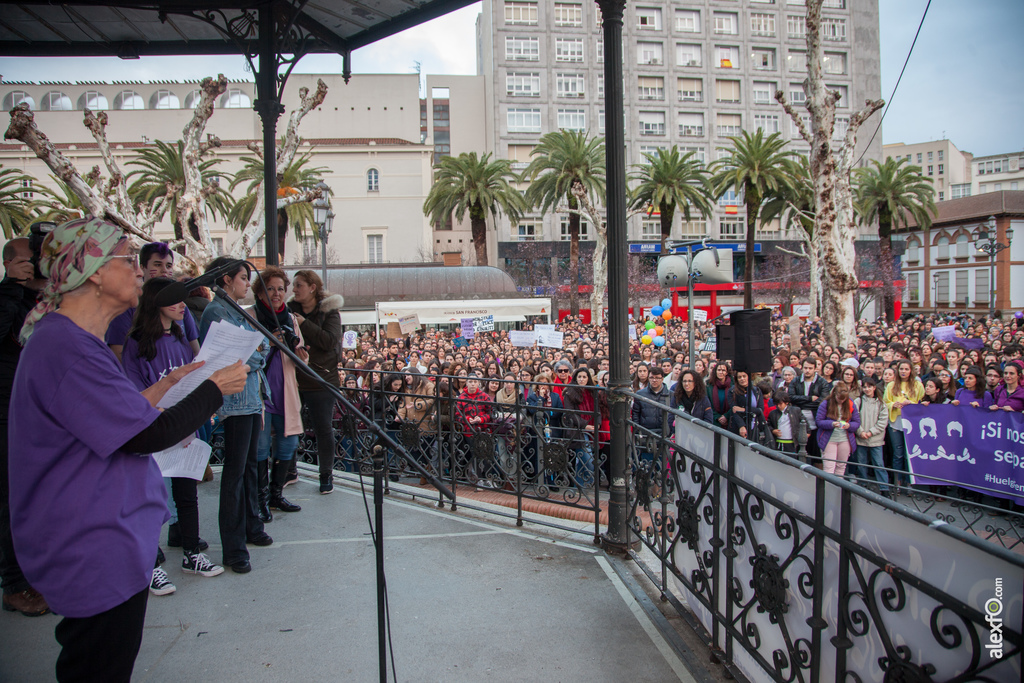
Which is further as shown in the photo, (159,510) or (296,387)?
(296,387)

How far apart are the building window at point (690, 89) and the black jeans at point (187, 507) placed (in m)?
63.4

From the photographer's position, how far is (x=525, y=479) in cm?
557

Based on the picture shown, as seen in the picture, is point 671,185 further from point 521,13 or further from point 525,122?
point 521,13

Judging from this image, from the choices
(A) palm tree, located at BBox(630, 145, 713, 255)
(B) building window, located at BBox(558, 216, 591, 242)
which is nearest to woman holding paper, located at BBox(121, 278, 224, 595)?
(A) palm tree, located at BBox(630, 145, 713, 255)

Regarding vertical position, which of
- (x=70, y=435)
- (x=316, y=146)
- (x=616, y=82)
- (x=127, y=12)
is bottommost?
(x=70, y=435)

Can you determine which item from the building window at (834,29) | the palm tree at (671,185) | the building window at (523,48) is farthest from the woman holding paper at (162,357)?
the building window at (834,29)

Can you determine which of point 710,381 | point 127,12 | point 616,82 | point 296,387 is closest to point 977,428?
point 710,381

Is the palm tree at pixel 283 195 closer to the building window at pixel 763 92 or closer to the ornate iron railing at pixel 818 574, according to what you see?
the ornate iron railing at pixel 818 574

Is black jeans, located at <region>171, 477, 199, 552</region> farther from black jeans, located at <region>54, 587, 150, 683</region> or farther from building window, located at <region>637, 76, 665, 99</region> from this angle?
building window, located at <region>637, 76, 665, 99</region>

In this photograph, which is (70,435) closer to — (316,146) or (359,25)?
(359,25)

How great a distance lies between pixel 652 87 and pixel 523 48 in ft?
42.2

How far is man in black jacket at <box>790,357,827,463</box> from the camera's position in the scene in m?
8.79

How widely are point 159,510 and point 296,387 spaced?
9.58ft

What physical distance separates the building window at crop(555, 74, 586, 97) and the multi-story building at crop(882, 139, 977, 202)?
80.8 metres
